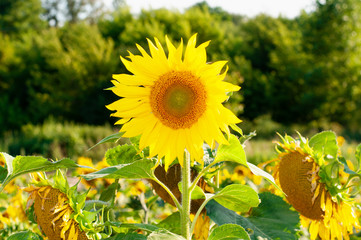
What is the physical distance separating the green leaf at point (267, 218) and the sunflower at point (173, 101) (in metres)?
0.16

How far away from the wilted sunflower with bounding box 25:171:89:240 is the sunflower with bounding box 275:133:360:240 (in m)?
0.48

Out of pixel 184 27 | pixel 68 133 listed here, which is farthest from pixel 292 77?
pixel 68 133

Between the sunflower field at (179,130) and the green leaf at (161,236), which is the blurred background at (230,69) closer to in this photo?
the sunflower field at (179,130)

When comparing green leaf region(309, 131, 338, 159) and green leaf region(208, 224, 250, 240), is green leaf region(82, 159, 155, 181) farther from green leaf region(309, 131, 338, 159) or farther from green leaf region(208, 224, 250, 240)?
green leaf region(309, 131, 338, 159)

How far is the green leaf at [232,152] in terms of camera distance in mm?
829

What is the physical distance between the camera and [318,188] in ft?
3.11

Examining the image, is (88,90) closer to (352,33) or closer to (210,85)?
(352,33)

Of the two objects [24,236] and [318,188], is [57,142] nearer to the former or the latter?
[24,236]

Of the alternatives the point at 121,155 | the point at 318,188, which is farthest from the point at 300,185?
the point at 121,155

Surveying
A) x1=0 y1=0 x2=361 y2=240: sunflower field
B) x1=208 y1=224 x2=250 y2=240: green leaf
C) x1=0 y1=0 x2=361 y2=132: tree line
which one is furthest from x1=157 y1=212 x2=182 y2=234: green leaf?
x1=0 y1=0 x2=361 y2=132: tree line

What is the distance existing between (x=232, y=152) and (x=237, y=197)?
3.8 inches

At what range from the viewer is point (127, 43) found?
16.4 meters

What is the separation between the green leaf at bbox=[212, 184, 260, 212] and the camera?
847mm

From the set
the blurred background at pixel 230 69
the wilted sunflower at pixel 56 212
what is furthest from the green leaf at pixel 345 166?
the blurred background at pixel 230 69
